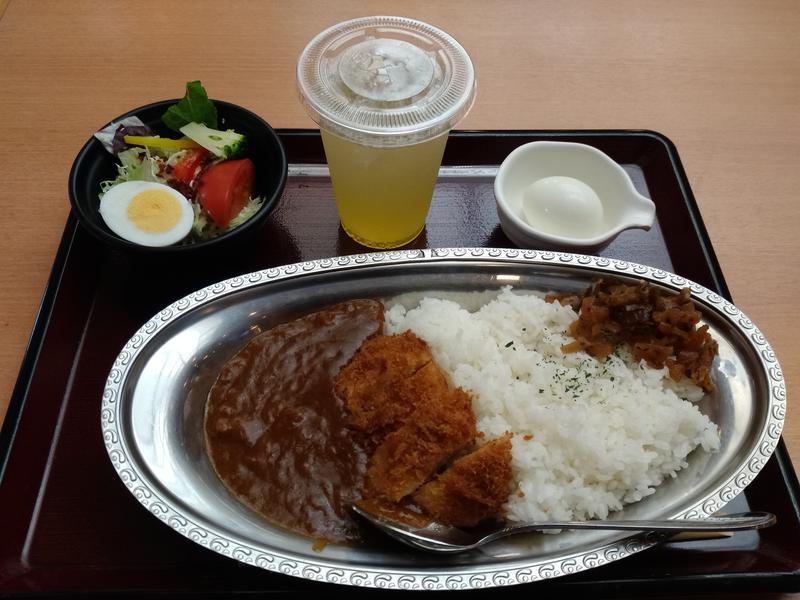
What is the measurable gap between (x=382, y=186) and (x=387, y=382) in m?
0.69

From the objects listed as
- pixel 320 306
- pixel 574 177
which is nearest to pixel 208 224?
pixel 320 306

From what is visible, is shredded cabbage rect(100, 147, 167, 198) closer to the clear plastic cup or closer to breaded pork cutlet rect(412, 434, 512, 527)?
the clear plastic cup

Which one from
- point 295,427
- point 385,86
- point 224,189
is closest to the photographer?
point 295,427

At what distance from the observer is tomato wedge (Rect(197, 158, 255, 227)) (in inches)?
84.9

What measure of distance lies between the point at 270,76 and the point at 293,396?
177 centimetres

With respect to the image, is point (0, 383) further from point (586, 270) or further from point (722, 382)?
point (722, 382)

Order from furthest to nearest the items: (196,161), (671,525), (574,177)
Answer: (574,177)
(196,161)
(671,525)

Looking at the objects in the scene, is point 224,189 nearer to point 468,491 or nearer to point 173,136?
point 173,136

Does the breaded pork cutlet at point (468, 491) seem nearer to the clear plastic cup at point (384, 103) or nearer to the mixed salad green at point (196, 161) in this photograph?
the clear plastic cup at point (384, 103)

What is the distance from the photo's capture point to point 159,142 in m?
2.26

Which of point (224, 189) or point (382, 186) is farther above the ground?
point (382, 186)

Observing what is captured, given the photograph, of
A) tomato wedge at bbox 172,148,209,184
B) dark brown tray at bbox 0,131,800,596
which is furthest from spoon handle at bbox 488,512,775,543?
tomato wedge at bbox 172,148,209,184

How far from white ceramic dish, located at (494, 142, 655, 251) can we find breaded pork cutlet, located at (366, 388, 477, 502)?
759mm

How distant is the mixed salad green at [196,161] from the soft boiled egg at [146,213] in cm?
7
